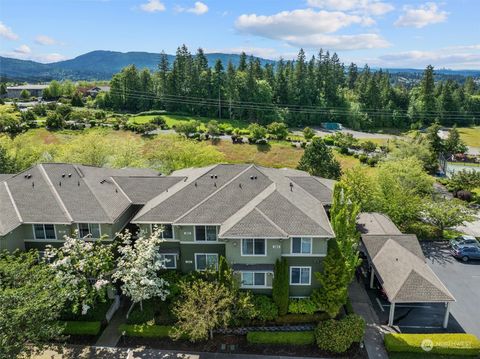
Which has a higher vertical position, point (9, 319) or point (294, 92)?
point (294, 92)

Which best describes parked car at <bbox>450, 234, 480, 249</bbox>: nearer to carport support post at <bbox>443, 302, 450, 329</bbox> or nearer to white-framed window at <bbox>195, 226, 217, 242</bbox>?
carport support post at <bbox>443, 302, 450, 329</bbox>

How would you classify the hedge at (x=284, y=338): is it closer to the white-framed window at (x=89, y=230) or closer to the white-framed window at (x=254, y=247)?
the white-framed window at (x=254, y=247)

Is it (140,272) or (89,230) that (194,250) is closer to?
(140,272)

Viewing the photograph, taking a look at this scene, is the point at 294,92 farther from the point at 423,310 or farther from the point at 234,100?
the point at 423,310

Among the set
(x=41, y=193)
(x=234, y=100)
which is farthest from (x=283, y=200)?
(x=234, y=100)

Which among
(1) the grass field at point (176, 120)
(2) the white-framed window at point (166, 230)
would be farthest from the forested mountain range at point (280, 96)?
(2) the white-framed window at point (166, 230)

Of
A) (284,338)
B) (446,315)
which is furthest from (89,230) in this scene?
(446,315)
